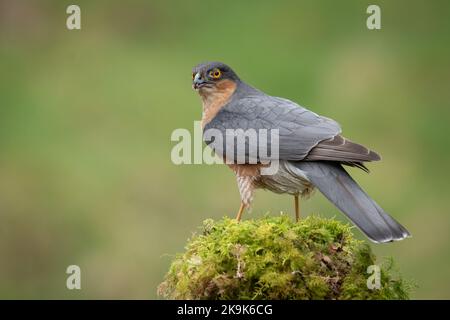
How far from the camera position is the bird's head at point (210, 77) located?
7.63 metres

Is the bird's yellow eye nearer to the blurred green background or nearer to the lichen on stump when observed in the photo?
the lichen on stump

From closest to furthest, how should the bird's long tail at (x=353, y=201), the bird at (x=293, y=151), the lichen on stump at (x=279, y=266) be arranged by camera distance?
1. the lichen on stump at (x=279, y=266)
2. the bird's long tail at (x=353, y=201)
3. the bird at (x=293, y=151)

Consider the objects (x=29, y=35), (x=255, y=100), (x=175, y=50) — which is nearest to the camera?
(x=255, y=100)

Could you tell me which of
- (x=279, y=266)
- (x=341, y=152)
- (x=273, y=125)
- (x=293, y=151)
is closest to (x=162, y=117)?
(x=273, y=125)

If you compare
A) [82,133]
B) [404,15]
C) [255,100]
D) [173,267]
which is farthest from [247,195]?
[404,15]

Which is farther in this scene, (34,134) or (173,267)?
(34,134)

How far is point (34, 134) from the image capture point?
13.5 m

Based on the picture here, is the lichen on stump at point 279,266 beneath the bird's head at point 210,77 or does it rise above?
beneath

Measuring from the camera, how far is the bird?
5762mm

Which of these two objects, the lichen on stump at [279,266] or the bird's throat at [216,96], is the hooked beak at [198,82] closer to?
the bird's throat at [216,96]

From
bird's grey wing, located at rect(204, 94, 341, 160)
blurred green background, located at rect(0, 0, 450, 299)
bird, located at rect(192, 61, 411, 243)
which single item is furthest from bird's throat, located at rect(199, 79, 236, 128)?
blurred green background, located at rect(0, 0, 450, 299)

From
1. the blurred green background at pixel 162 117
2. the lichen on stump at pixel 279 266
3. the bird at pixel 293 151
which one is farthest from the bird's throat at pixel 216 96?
the blurred green background at pixel 162 117

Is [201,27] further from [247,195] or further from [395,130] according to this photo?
[247,195]
